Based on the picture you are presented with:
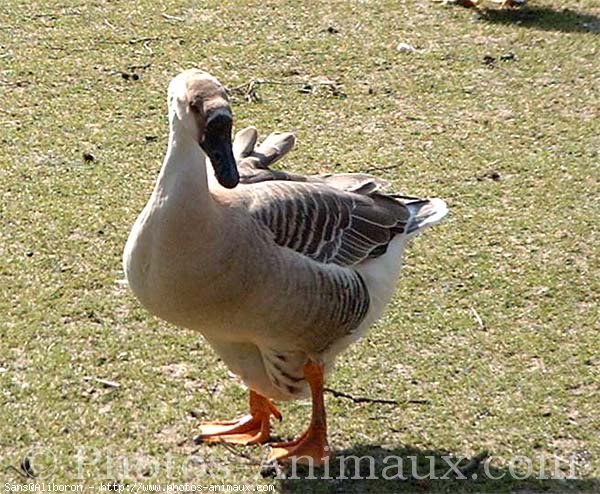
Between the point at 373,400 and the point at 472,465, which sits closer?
the point at 472,465

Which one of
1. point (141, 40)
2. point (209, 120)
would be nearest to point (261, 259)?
point (209, 120)

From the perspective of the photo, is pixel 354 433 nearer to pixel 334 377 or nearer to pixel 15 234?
pixel 334 377

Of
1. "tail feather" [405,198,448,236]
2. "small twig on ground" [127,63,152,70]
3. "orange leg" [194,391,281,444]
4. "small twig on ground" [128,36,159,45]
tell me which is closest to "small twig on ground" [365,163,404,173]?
"tail feather" [405,198,448,236]

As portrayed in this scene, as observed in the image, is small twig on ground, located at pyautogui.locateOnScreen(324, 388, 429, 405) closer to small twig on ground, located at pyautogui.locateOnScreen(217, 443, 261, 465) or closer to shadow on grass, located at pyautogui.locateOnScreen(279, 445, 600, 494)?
shadow on grass, located at pyautogui.locateOnScreen(279, 445, 600, 494)

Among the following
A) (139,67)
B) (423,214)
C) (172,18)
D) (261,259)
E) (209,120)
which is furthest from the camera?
(172,18)

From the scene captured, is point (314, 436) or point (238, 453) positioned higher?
point (314, 436)

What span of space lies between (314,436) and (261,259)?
705 millimetres

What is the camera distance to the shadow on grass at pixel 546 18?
8156 millimetres

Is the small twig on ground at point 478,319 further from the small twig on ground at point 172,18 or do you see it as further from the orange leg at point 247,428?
the small twig on ground at point 172,18

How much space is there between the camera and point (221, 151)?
3422mm

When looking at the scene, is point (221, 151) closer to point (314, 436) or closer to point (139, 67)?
point (314, 436)

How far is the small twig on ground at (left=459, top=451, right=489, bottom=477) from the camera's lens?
3946 millimetres

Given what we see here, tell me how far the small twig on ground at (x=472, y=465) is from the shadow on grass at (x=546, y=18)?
480cm

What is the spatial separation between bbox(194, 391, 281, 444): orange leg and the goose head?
1018 millimetres
